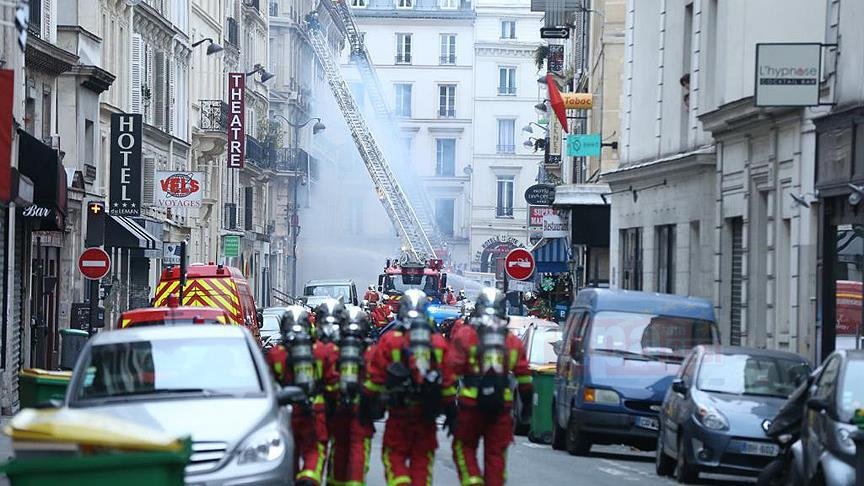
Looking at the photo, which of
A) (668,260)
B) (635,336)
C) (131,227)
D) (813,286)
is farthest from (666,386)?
(131,227)

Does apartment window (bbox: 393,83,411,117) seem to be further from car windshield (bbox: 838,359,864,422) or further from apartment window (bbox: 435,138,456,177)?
→ car windshield (bbox: 838,359,864,422)

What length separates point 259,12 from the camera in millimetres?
79125

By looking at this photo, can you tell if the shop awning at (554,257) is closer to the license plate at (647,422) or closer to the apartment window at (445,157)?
the license plate at (647,422)

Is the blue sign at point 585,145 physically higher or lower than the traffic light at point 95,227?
higher

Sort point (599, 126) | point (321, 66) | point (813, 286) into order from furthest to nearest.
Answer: point (321, 66) → point (599, 126) → point (813, 286)

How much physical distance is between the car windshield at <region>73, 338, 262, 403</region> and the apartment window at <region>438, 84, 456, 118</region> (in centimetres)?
10920

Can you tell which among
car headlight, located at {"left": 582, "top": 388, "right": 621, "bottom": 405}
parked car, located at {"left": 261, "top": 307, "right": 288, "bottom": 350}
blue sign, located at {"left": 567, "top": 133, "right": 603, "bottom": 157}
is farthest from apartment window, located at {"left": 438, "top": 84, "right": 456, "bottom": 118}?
car headlight, located at {"left": 582, "top": 388, "right": 621, "bottom": 405}

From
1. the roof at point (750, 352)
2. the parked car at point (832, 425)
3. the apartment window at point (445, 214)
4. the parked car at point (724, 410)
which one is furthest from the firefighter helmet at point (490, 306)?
the apartment window at point (445, 214)

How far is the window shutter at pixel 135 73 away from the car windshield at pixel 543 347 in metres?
25.5

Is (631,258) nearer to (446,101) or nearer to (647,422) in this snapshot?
(647,422)

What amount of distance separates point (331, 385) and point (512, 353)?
5.64 feet

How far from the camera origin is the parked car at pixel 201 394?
43.7 ft

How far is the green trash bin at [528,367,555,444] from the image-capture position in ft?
87.0

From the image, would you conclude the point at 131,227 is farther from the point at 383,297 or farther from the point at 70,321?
the point at 383,297
